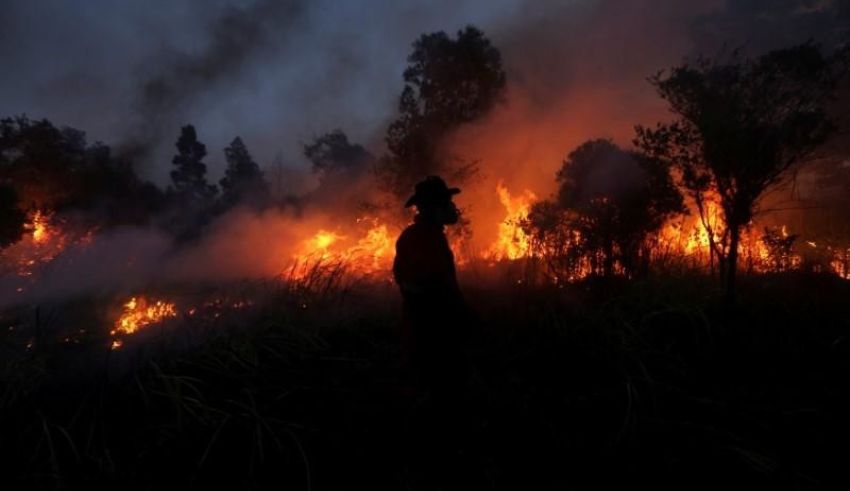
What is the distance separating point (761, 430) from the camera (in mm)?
3240

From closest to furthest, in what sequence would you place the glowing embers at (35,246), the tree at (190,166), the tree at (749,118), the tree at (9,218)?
the tree at (749,118) < the tree at (9,218) < the glowing embers at (35,246) < the tree at (190,166)

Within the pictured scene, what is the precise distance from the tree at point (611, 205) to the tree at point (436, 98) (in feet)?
10.8

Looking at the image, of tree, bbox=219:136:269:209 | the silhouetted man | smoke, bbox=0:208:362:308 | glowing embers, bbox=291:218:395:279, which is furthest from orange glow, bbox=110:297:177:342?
tree, bbox=219:136:269:209

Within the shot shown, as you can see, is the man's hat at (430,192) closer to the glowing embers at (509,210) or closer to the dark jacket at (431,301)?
the dark jacket at (431,301)

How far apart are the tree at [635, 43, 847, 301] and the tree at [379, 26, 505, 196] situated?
8198 mm

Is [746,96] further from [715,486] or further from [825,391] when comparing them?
[715,486]

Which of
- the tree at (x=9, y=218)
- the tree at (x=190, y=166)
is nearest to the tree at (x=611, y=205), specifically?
the tree at (x=9, y=218)

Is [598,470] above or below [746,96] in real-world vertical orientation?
below

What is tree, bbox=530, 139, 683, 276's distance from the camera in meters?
7.31

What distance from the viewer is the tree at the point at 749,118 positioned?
17.9 feet

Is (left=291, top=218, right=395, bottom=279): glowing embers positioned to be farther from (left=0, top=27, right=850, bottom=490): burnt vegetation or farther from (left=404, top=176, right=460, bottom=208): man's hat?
(left=404, top=176, right=460, bottom=208): man's hat

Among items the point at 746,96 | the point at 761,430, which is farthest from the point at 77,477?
the point at 746,96

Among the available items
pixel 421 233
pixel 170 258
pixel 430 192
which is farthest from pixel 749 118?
pixel 170 258

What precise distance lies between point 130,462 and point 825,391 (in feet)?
17.1
